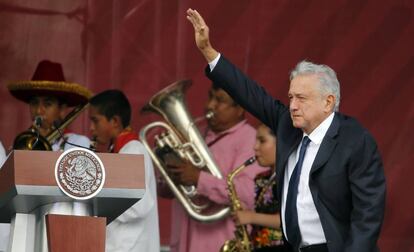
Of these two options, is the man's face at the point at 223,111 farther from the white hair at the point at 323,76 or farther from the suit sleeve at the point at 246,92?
the white hair at the point at 323,76

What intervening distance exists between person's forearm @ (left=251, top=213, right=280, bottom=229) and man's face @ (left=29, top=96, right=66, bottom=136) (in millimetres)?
1248

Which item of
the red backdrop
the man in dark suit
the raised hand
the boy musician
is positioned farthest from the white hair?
the red backdrop

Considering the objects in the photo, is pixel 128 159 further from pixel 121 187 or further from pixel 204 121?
pixel 204 121

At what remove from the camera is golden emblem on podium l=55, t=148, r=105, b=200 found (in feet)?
12.7

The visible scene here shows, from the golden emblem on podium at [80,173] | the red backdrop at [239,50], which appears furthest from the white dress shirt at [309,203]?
the red backdrop at [239,50]

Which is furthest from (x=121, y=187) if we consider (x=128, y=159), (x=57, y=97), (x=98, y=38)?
(x=98, y=38)

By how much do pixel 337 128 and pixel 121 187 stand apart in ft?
3.53

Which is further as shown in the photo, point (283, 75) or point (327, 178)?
point (283, 75)

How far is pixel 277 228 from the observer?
19.6ft

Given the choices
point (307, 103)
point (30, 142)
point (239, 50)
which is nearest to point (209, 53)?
point (307, 103)

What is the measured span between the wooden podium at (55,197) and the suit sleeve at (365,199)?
96cm

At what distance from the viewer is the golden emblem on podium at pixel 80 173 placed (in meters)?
3.88

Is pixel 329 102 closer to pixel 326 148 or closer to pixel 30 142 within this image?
pixel 326 148

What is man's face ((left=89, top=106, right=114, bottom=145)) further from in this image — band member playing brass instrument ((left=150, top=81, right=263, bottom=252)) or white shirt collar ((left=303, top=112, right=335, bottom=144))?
white shirt collar ((left=303, top=112, right=335, bottom=144))
